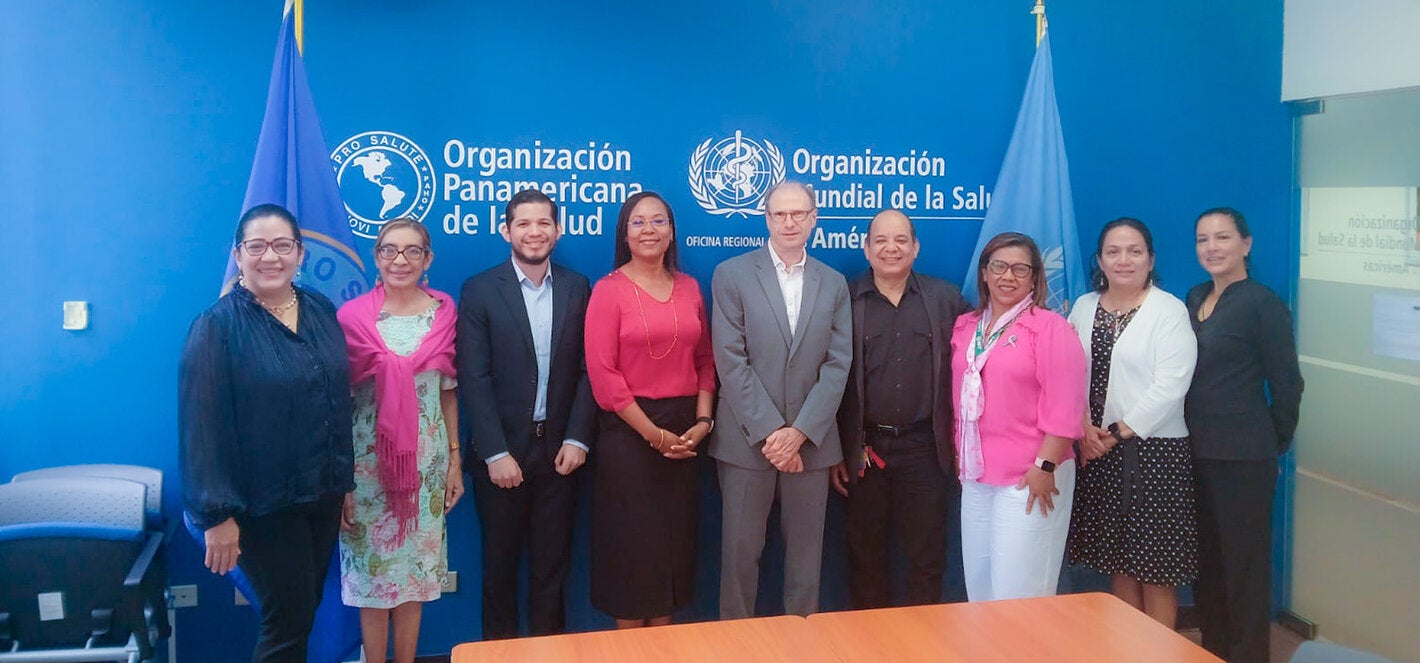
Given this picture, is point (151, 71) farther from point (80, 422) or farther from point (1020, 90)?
point (1020, 90)

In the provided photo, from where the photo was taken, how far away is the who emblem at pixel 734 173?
371 cm

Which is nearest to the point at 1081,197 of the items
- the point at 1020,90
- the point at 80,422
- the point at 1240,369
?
the point at 1020,90

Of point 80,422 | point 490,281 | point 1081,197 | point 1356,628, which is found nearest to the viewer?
point 490,281

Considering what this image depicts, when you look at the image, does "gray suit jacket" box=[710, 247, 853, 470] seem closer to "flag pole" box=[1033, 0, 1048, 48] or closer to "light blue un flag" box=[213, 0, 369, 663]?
"light blue un flag" box=[213, 0, 369, 663]

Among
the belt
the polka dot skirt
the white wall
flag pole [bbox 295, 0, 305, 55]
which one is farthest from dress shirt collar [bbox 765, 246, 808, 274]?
the white wall

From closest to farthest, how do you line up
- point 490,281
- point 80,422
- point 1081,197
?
point 490,281, point 80,422, point 1081,197

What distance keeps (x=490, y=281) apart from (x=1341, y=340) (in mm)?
3507

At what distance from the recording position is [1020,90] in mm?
3930

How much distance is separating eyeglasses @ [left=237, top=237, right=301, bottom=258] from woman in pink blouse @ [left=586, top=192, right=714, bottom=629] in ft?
3.21

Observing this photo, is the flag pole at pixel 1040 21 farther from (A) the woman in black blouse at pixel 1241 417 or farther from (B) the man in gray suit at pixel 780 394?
(B) the man in gray suit at pixel 780 394

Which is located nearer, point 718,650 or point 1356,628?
point 718,650

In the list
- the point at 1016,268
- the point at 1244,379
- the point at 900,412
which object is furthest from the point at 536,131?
the point at 1244,379

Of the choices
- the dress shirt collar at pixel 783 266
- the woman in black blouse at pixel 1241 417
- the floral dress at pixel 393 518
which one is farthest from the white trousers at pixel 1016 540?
the floral dress at pixel 393 518

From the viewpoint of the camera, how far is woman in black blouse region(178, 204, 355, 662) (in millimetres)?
2381
